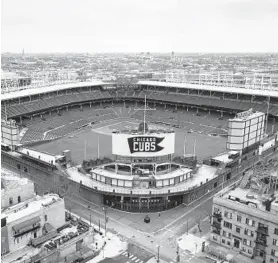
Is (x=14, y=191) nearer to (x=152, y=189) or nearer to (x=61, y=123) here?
(x=152, y=189)

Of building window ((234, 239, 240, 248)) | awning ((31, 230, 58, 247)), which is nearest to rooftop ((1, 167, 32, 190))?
awning ((31, 230, 58, 247))

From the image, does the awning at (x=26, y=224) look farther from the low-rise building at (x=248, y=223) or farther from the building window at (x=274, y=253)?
the building window at (x=274, y=253)

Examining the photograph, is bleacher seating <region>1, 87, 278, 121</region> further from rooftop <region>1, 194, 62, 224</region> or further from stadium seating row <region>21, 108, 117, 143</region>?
rooftop <region>1, 194, 62, 224</region>

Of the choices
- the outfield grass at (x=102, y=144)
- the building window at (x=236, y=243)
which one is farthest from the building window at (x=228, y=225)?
the outfield grass at (x=102, y=144)

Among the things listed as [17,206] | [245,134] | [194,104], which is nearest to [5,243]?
[17,206]

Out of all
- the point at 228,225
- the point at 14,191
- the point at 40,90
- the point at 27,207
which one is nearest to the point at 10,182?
the point at 14,191

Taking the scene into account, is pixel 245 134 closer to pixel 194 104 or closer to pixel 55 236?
pixel 55 236

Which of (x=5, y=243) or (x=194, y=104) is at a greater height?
(x=194, y=104)
